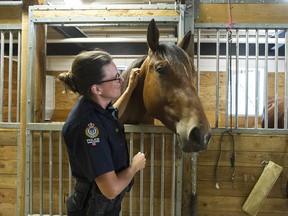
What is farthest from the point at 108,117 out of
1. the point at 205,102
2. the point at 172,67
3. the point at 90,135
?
the point at 205,102

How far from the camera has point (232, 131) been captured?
192 centimetres

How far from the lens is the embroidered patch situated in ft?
3.48

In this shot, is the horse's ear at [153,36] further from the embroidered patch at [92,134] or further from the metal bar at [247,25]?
the embroidered patch at [92,134]

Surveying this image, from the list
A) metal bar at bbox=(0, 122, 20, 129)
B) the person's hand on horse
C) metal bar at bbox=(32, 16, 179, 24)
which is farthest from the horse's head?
metal bar at bbox=(0, 122, 20, 129)

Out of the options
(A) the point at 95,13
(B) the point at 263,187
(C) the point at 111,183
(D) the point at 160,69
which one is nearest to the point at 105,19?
(A) the point at 95,13

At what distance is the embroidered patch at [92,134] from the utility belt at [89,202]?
0.21 meters

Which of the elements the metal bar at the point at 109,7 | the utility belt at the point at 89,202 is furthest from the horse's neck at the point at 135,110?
the utility belt at the point at 89,202

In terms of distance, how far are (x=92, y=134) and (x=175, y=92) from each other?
63cm

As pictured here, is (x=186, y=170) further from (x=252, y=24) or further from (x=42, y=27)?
(x=42, y=27)

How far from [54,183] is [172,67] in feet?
4.12

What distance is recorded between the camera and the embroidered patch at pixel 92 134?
1.06m

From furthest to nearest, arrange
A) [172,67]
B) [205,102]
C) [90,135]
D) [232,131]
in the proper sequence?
[205,102]
[232,131]
[172,67]
[90,135]

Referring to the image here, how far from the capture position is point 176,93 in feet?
5.00

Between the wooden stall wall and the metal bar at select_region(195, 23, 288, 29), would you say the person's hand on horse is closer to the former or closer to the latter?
the metal bar at select_region(195, 23, 288, 29)
